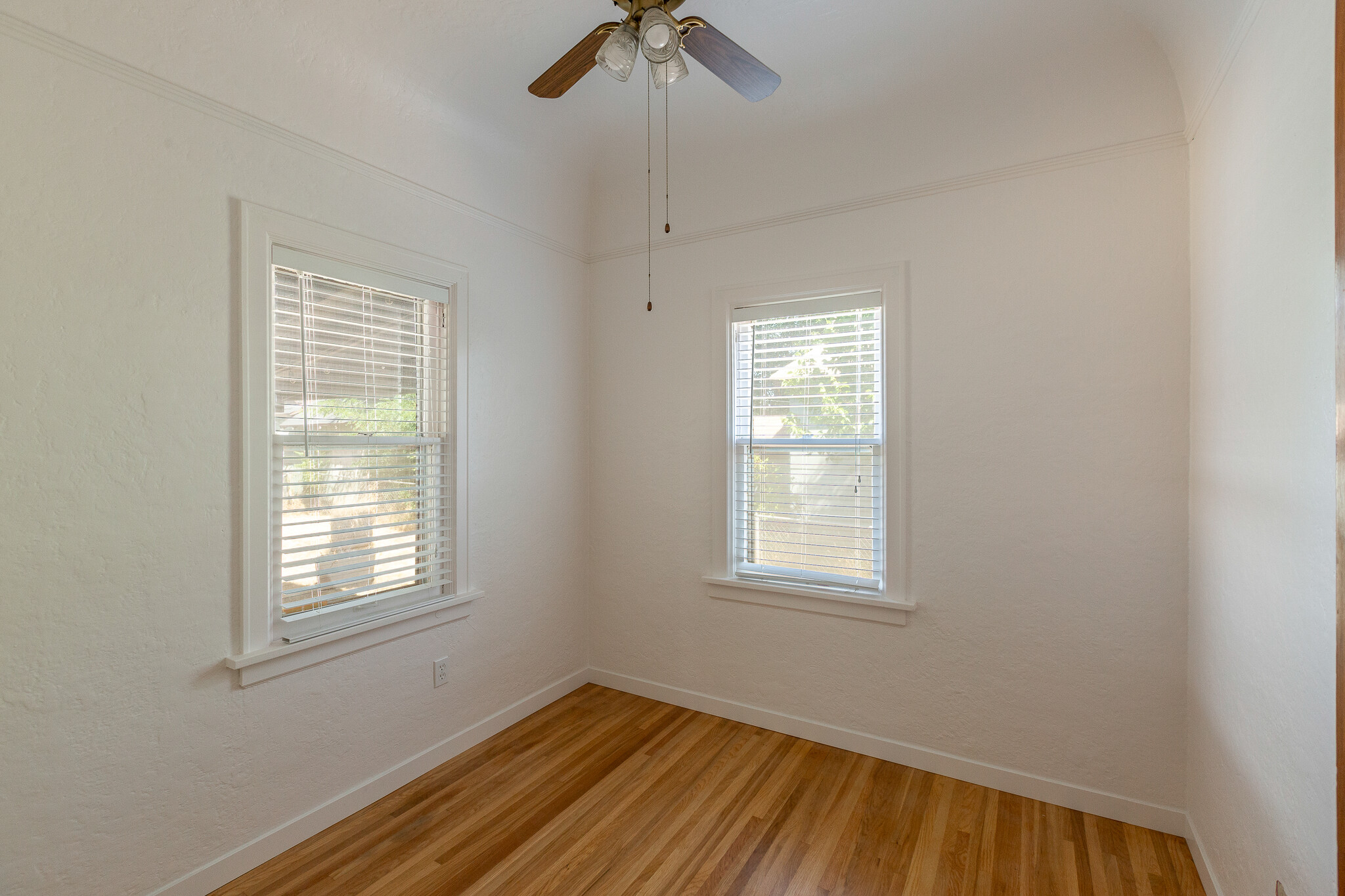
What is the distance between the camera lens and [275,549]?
2.10 m

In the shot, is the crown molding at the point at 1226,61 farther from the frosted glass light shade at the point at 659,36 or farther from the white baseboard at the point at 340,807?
the white baseboard at the point at 340,807

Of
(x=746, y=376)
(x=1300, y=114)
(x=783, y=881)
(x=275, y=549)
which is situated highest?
(x=1300, y=114)

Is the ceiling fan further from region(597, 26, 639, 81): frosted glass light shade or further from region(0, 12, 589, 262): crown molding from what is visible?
region(0, 12, 589, 262): crown molding

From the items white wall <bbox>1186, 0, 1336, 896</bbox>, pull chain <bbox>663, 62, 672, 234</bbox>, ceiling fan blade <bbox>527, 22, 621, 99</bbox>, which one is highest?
pull chain <bbox>663, 62, 672, 234</bbox>

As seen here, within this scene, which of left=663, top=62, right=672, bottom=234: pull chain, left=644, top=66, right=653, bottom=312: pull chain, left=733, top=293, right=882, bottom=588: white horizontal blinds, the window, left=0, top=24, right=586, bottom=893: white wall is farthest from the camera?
left=644, top=66, right=653, bottom=312: pull chain

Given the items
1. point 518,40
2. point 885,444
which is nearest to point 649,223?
point 518,40

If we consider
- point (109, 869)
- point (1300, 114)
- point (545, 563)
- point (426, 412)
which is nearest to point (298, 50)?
point (426, 412)

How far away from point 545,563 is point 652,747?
1061 mm

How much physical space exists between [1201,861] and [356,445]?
323cm

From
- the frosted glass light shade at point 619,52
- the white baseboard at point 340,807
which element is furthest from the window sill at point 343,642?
the frosted glass light shade at point 619,52

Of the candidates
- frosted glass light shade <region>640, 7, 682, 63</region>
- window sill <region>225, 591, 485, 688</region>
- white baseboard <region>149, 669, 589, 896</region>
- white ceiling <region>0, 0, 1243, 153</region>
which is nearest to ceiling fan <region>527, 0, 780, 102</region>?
frosted glass light shade <region>640, 7, 682, 63</region>

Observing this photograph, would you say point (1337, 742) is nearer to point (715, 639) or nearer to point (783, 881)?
point (783, 881)

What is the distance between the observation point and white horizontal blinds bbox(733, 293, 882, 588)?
2758 millimetres

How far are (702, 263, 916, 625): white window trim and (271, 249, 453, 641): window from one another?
1399mm
